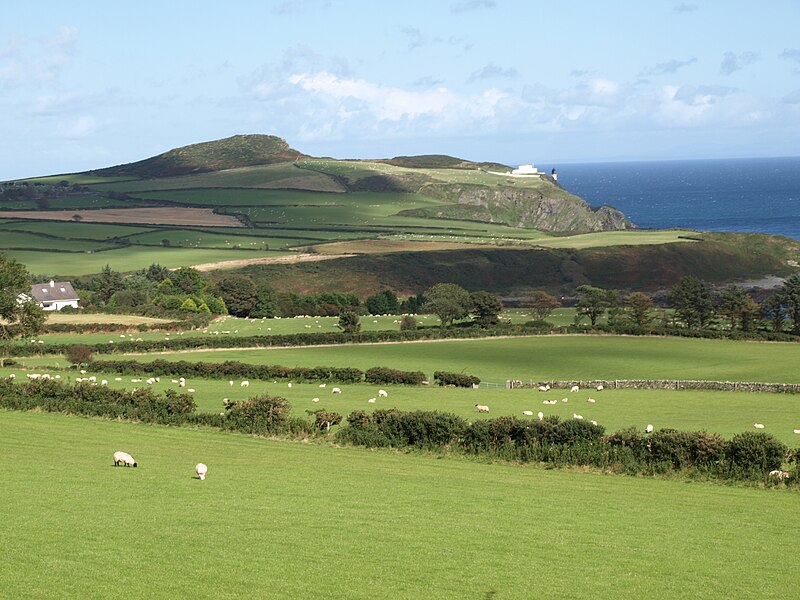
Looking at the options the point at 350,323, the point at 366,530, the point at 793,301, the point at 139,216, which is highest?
the point at 139,216

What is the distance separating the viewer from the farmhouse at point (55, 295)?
103312mm

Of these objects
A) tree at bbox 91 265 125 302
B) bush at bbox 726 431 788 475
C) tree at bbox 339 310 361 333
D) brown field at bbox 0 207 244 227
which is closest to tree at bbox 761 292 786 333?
tree at bbox 339 310 361 333

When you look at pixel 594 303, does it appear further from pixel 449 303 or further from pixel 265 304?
pixel 265 304

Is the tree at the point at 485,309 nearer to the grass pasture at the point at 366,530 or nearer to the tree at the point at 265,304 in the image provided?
the tree at the point at 265,304

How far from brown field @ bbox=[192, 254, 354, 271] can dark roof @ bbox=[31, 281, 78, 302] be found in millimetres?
28913

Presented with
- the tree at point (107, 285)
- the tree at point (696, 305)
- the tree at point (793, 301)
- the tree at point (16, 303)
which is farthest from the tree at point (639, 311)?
the tree at point (107, 285)

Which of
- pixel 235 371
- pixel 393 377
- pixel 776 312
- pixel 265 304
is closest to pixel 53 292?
pixel 265 304

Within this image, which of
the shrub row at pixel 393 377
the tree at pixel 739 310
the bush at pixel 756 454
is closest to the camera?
the bush at pixel 756 454

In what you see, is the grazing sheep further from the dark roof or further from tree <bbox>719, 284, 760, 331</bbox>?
the dark roof

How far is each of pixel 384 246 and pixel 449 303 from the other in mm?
68390

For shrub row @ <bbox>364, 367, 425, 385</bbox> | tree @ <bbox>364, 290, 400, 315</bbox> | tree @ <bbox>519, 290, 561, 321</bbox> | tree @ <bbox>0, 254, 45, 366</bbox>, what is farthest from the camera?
tree @ <bbox>364, 290, 400, 315</bbox>

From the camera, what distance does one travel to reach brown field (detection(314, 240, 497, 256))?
495 feet

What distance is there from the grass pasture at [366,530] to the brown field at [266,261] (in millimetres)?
103618

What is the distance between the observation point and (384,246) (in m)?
156
